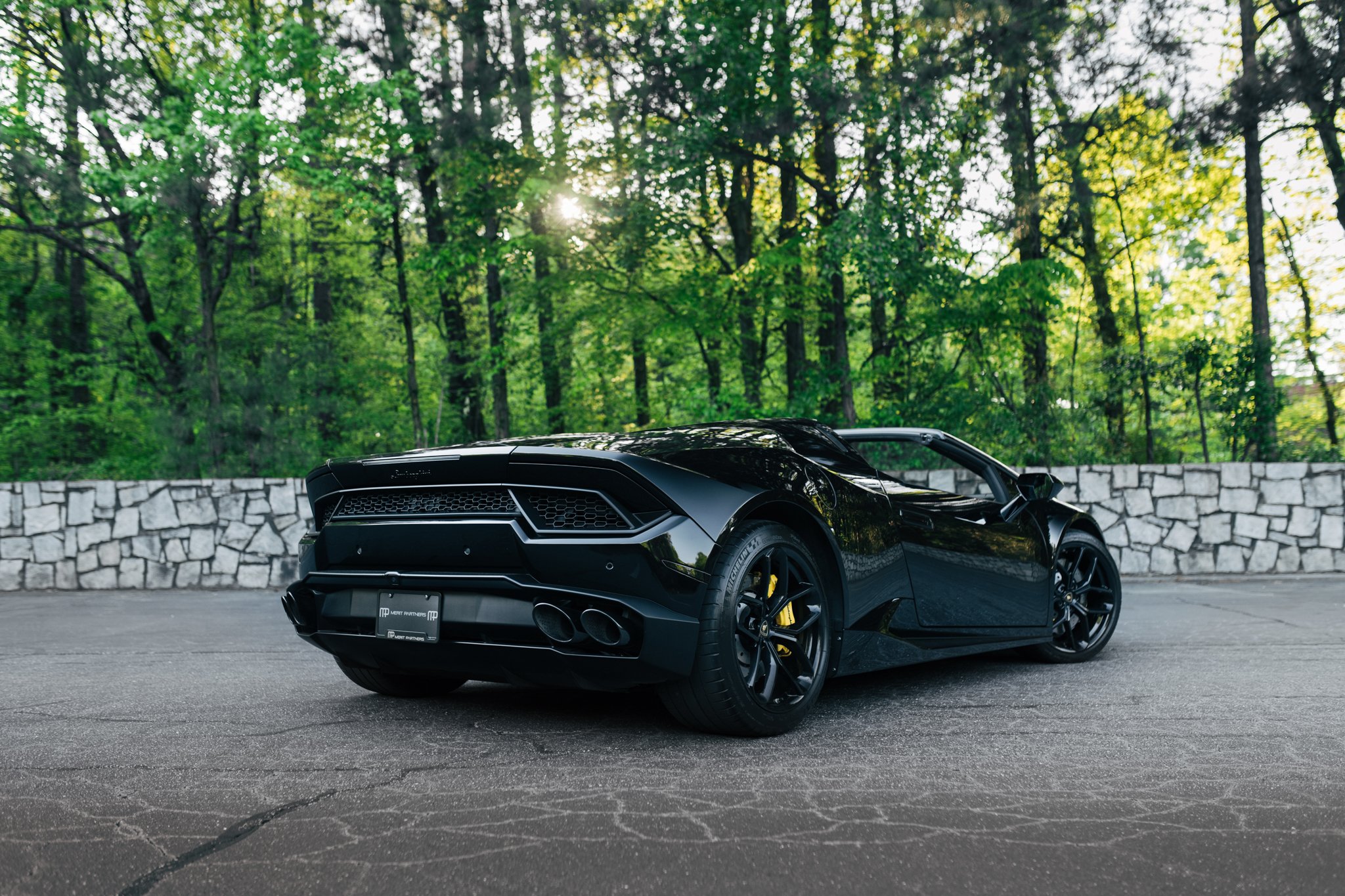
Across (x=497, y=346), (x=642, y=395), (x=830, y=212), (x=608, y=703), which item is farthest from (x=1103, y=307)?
(x=608, y=703)

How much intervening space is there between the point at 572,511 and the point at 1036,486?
298 centimetres

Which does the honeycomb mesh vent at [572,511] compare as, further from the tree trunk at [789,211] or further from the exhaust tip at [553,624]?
the tree trunk at [789,211]

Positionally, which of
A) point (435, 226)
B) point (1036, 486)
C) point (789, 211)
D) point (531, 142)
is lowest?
point (1036, 486)

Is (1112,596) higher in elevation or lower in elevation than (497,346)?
lower

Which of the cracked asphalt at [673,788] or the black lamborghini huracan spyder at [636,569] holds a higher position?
the black lamborghini huracan spyder at [636,569]

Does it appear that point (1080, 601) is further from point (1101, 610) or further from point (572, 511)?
point (572, 511)

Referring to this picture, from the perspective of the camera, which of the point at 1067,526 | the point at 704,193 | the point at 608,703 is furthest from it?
the point at 704,193

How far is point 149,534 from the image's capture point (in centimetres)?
1222

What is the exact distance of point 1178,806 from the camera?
10.00 ft

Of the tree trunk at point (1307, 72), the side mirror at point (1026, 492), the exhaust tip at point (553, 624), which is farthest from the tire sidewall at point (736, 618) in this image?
the tree trunk at point (1307, 72)

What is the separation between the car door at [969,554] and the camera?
15.6ft

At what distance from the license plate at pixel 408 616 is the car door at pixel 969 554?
6.56 feet

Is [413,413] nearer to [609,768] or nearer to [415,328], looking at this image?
[415,328]

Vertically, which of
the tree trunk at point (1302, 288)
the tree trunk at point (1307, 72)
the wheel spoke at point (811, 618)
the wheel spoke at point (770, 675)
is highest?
the tree trunk at point (1307, 72)
